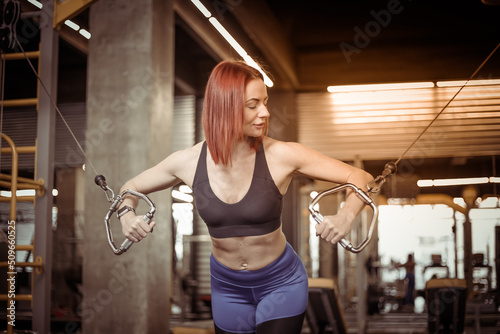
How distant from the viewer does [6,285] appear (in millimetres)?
3217

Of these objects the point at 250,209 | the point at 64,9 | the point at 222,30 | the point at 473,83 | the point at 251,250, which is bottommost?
the point at 251,250

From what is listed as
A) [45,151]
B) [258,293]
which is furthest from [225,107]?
[45,151]

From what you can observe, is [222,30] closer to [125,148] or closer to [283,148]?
[125,148]

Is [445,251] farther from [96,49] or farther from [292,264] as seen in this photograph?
[292,264]

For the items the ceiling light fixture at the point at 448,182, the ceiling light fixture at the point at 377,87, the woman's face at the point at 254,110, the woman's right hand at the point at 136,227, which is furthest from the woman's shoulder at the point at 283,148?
the ceiling light fixture at the point at 448,182

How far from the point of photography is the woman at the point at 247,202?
1.95 meters

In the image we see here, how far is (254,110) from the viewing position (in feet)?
6.43

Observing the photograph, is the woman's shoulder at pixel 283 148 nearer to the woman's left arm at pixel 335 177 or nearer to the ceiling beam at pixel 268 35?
the woman's left arm at pixel 335 177

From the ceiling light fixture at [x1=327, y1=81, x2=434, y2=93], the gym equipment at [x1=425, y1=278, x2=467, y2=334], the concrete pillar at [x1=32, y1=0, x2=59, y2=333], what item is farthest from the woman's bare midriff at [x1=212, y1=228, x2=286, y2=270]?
the ceiling light fixture at [x1=327, y1=81, x2=434, y2=93]

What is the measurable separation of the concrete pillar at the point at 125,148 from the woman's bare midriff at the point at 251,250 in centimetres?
206

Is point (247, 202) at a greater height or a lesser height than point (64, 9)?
lesser

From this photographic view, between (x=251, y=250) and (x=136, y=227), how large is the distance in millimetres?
420

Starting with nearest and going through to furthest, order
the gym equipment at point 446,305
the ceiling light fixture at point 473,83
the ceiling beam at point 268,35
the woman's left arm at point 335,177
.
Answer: the woman's left arm at point 335,177 → the gym equipment at point 446,305 → the ceiling beam at point 268,35 → the ceiling light fixture at point 473,83

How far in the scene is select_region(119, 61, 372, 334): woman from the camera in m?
1.95
